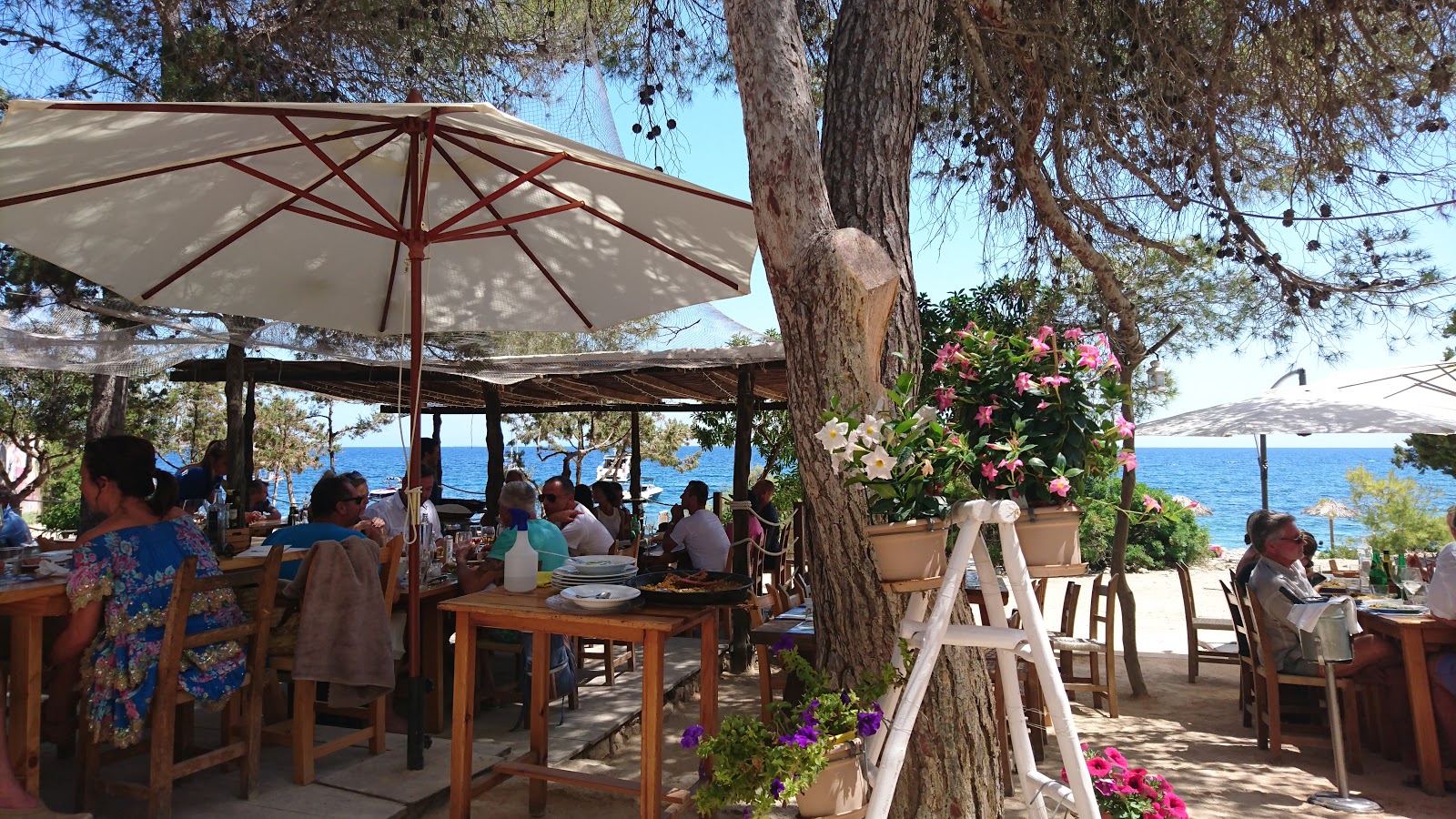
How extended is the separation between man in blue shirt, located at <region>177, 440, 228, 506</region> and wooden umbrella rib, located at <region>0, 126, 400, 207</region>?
307cm

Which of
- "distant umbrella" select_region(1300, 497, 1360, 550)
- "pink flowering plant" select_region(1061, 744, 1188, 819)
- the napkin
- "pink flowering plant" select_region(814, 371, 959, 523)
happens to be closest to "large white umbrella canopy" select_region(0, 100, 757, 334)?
the napkin

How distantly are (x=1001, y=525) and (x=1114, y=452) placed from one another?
342 millimetres

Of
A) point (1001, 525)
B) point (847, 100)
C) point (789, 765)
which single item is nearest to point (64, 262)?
point (847, 100)

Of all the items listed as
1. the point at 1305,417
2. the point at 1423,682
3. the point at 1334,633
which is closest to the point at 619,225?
the point at 1334,633

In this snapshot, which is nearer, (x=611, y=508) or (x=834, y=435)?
(x=834, y=435)

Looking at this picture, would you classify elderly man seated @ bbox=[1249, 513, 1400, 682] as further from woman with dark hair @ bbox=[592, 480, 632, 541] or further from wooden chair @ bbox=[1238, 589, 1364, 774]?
woman with dark hair @ bbox=[592, 480, 632, 541]

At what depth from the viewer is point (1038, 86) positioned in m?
4.71

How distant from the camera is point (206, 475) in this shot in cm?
623

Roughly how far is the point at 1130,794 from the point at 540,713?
6.63 feet

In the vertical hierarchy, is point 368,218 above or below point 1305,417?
above

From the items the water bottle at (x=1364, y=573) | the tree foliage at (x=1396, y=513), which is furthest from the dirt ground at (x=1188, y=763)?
the tree foliage at (x=1396, y=513)

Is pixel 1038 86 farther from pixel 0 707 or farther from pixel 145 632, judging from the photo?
pixel 0 707

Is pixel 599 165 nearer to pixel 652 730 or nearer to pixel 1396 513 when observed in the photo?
pixel 652 730

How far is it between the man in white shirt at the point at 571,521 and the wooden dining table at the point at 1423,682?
3.77 metres
